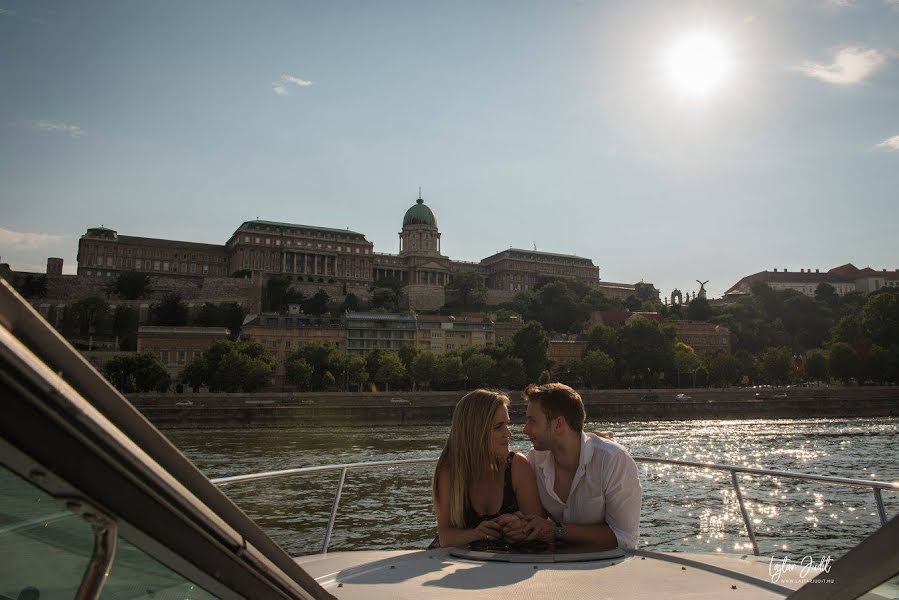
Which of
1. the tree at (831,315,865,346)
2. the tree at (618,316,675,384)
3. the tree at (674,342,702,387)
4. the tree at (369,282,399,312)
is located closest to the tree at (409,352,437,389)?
the tree at (618,316,675,384)

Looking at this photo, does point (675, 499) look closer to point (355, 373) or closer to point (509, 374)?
point (355, 373)

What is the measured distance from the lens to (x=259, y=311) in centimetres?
8200

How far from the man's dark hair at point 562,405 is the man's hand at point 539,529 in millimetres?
412

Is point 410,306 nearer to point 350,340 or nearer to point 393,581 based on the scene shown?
point 350,340

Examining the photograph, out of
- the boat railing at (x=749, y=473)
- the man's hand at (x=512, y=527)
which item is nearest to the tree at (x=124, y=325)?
the boat railing at (x=749, y=473)

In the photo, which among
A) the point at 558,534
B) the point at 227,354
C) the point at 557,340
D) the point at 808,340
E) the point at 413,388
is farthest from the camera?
the point at 808,340

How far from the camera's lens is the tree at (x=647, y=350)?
2496 inches

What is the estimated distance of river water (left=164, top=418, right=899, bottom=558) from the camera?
9641 mm

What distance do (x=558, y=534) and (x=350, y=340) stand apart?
67.9m

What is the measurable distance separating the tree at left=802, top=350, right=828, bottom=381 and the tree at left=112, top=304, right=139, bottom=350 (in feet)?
205

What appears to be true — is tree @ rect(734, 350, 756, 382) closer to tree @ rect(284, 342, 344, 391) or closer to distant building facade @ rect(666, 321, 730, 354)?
distant building facade @ rect(666, 321, 730, 354)

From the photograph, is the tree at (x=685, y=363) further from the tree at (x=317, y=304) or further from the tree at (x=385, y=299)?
the tree at (x=317, y=304)

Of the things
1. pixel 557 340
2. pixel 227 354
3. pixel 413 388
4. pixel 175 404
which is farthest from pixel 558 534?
pixel 557 340

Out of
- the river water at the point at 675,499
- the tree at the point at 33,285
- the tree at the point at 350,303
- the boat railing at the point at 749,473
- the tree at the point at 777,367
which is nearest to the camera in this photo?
the boat railing at the point at 749,473
